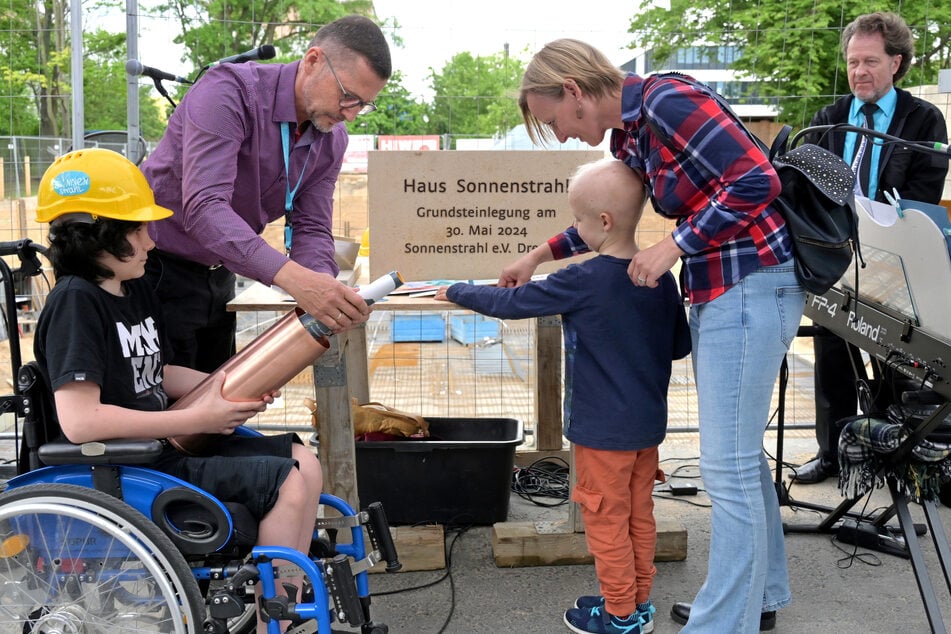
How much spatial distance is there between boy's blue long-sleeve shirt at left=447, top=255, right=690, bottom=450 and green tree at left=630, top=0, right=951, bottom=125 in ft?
11.0

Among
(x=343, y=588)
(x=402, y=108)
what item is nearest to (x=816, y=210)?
(x=343, y=588)

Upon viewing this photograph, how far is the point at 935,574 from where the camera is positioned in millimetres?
3020

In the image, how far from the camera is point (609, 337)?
7.93 ft

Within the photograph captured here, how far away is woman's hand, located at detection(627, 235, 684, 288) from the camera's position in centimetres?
208

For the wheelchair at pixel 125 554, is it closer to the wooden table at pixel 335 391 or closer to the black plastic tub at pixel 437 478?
the wooden table at pixel 335 391

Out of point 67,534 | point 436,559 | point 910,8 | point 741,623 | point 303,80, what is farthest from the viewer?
point 910,8

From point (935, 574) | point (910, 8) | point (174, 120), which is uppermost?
point (910, 8)

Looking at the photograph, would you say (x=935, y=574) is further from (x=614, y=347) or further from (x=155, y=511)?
(x=155, y=511)

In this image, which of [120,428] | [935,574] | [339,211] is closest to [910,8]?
[339,211]

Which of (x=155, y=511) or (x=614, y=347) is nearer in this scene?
(x=155, y=511)

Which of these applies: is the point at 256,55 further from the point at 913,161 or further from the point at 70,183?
the point at 913,161

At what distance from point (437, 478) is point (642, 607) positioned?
0.91 meters

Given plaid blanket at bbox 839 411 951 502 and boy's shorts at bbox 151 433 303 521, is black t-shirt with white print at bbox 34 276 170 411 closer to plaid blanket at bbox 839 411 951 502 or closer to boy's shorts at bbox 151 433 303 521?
boy's shorts at bbox 151 433 303 521

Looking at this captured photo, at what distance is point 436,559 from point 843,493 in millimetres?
1311
